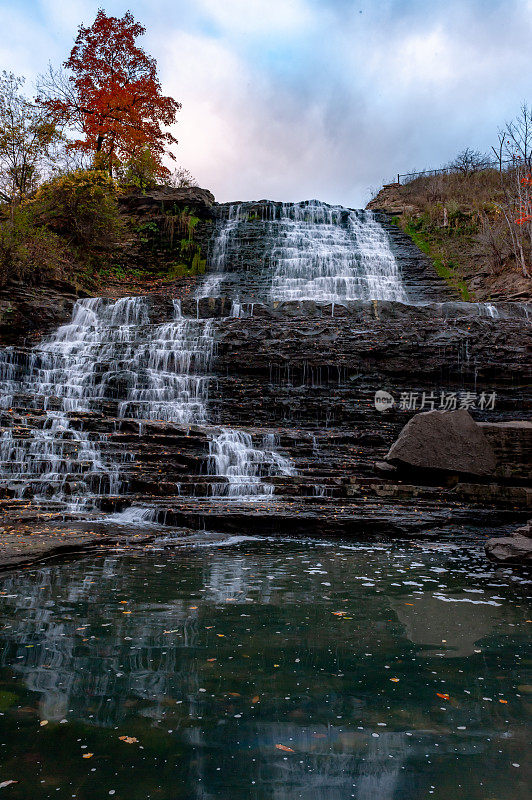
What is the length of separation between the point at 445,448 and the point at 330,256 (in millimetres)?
13559

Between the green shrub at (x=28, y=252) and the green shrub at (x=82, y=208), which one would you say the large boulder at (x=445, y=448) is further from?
the green shrub at (x=82, y=208)

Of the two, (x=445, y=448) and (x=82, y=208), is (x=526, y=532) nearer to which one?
(x=445, y=448)

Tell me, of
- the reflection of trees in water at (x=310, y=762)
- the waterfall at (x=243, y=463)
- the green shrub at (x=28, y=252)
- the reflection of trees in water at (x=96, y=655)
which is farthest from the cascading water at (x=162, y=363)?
the reflection of trees in water at (x=310, y=762)

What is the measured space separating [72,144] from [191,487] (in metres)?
20.2

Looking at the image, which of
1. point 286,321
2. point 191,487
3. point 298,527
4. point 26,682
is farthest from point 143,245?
point 26,682

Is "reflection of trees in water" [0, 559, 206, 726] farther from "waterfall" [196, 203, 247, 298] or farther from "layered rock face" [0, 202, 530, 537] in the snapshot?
"waterfall" [196, 203, 247, 298]

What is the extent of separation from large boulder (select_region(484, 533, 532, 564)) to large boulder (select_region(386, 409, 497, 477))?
10.4 feet

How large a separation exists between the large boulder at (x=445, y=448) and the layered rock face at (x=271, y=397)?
0.85 ft

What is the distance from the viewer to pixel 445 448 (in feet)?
32.1

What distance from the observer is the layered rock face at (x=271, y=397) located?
28.4 ft

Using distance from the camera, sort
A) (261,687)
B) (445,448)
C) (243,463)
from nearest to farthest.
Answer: (261,687) → (445,448) → (243,463)

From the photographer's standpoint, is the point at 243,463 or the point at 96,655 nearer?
the point at 96,655

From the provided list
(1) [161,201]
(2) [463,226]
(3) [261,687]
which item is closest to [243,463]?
(3) [261,687]

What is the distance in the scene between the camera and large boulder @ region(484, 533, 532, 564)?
6016 millimetres
